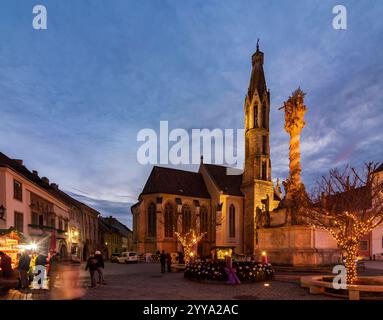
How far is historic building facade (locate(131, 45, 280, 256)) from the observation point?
52.2 meters

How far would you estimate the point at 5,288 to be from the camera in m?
13.7

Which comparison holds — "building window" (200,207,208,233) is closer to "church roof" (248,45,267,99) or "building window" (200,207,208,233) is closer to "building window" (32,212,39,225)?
"church roof" (248,45,267,99)

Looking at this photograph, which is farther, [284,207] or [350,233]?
[284,207]

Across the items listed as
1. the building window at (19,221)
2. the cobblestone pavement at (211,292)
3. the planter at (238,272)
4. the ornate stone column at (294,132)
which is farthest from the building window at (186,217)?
the cobblestone pavement at (211,292)

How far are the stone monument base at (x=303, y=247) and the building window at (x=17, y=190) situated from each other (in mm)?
17961

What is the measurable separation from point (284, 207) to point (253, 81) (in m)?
38.6

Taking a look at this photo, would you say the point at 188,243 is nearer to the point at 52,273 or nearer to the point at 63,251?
the point at 63,251

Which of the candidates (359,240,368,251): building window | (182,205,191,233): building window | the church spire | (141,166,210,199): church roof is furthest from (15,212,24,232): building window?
(359,240,368,251): building window

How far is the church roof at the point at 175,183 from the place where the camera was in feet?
178

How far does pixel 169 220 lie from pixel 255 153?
1660 cm

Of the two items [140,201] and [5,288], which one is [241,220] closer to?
[140,201]

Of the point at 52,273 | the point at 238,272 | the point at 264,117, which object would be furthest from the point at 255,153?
the point at 238,272
